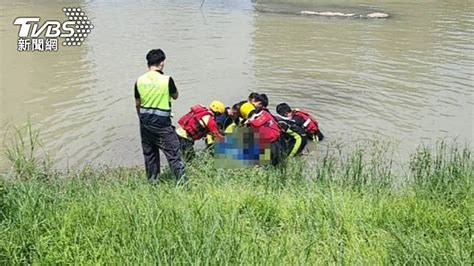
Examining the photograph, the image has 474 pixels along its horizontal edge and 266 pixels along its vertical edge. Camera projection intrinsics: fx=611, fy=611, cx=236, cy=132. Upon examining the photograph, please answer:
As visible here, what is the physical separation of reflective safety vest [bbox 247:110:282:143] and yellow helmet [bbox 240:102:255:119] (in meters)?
0.23

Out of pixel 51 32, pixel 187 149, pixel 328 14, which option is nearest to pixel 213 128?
pixel 187 149

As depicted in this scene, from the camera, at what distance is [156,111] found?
256 inches

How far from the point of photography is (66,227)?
459 cm

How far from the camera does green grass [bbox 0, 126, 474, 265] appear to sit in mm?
4148

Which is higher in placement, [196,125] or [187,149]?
[196,125]

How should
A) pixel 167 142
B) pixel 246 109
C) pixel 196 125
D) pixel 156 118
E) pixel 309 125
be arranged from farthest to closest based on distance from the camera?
pixel 309 125 → pixel 246 109 → pixel 196 125 → pixel 167 142 → pixel 156 118

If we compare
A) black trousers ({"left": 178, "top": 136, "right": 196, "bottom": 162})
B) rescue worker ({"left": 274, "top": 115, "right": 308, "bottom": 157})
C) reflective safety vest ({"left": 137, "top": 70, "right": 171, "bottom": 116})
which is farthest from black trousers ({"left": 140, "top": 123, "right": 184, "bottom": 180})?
rescue worker ({"left": 274, "top": 115, "right": 308, "bottom": 157})

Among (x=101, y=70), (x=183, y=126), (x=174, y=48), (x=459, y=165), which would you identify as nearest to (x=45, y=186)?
(x=183, y=126)

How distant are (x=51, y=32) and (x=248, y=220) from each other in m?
14.4

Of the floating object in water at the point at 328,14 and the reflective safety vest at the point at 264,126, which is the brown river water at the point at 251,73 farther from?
the reflective safety vest at the point at 264,126

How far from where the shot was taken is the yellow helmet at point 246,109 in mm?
7852

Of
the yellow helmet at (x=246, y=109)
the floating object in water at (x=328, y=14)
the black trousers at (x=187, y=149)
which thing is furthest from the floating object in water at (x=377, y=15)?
the black trousers at (x=187, y=149)

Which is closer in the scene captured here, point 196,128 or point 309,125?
point 196,128

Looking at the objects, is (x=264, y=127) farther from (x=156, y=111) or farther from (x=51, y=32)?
(x=51, y=32)
